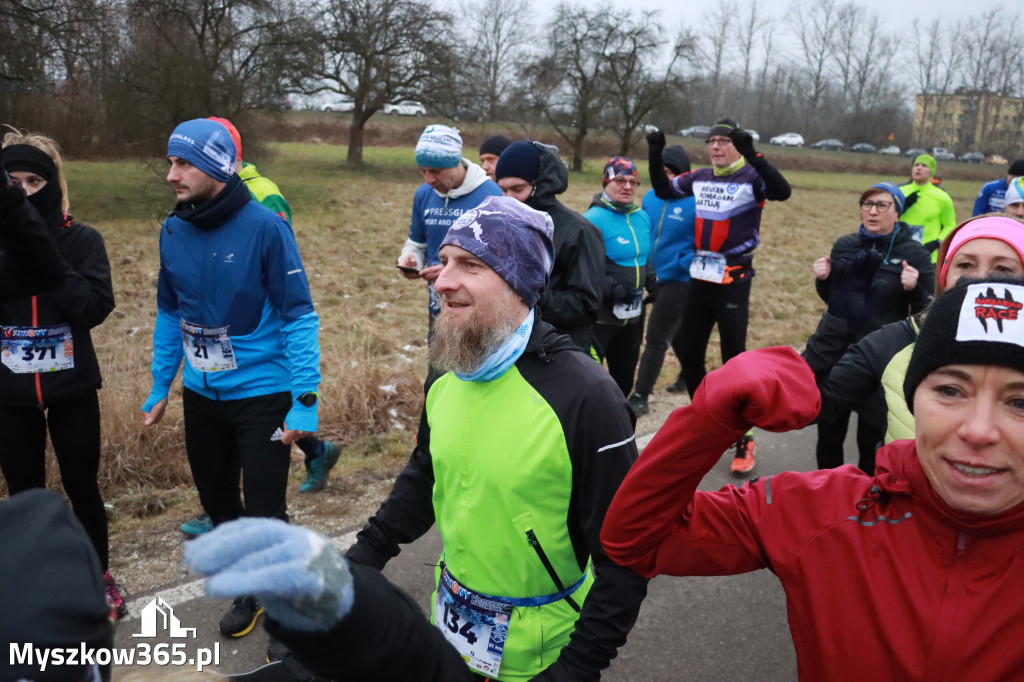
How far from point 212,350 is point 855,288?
11.4 feet

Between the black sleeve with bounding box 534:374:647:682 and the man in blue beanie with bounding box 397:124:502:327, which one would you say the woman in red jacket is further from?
the man in blue beanie with bounding box 397:124:502:327

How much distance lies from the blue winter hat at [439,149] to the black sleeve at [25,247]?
225 cm

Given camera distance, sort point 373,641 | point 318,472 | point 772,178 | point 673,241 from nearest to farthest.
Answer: point 373,641, point 318,472, point 772,178, point 673,241

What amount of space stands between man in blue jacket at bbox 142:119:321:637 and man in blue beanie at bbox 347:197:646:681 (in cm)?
133

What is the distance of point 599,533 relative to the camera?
1966mm

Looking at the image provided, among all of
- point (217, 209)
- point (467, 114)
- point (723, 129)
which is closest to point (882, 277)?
point (723, 129)

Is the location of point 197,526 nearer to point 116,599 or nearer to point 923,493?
point 116,599

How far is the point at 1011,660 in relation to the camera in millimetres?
1359

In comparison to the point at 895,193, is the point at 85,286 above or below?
below

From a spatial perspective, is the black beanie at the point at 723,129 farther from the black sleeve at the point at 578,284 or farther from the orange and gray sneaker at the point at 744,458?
the orange and gray sneaker at the point at 744,458

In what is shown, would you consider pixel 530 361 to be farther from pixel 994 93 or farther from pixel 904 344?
pixel 994 93

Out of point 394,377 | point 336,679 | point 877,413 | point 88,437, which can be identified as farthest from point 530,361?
point 394,377

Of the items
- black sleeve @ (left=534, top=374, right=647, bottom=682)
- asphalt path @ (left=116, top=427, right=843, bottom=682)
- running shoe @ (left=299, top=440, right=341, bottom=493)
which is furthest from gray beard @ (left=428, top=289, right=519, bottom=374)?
running shoe @ (left=299, top=440, right=341, bottom=493)

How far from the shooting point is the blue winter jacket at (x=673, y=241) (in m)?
6.61
